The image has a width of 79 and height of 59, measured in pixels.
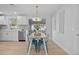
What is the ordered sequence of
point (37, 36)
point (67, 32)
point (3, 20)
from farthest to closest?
1. point (67, 32)
2. point (3, 20)
3. point (37, 36)

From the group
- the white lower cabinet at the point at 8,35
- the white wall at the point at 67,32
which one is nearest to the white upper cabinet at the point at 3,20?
the white lower cabinet at the point at 8,35

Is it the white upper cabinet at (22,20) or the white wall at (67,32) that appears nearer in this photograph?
the white upper cabinet at (22,20)

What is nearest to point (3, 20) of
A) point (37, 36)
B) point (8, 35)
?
point (8, 35)

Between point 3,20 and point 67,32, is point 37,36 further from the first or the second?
point 67,32

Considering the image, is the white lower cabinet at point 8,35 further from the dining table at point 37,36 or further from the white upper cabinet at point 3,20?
the dining table at point 37,36

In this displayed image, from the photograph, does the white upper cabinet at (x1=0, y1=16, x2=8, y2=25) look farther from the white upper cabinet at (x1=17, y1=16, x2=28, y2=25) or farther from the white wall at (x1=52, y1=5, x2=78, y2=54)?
the white wall at (x1=52, y1=5, x2=78, y2=54)

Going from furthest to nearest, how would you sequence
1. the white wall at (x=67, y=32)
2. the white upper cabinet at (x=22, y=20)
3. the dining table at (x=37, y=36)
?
A: the white wall at (x=67, y=32) → the white upper cabinet at (x=22, y=20) → the dining table at (x=37, y=36)

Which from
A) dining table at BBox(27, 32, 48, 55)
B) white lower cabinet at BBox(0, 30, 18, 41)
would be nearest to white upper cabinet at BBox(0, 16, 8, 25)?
white lower cabinet at BBox(0, 30, 18, 41)

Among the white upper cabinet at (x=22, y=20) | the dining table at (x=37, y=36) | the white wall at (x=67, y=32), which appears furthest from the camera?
the white wall at (x=67, y=32)

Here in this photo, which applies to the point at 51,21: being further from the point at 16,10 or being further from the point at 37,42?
→ the point at 16,10

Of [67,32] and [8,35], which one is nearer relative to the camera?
[8,35]

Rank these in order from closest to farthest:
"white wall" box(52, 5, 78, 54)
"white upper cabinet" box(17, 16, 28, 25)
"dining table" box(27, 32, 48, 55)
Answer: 1. "dining table" box(27, 32, 48, 55)
2. "white upper cabinet" box(17, 16, 28, 25)
3. "white wall" box(52, 5, 78, 54)

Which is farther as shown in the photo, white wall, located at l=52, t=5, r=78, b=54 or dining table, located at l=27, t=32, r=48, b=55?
white wall, located at l=52, t=5, r=78, b=54
